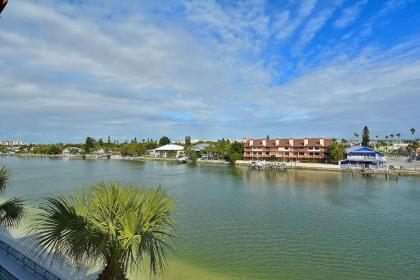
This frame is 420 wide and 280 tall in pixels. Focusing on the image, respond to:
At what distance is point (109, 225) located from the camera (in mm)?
A: 7133

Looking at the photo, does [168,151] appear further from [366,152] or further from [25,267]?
[25,267]

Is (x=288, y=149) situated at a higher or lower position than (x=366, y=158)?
higher

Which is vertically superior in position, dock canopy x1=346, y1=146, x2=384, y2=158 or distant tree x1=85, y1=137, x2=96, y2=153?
distant tree x1=85, y1=137, x2=96, y2=153

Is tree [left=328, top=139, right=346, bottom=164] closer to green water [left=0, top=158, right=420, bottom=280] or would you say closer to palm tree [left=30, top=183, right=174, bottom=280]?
green water [left=0, top=158, right=420, bottom=280]

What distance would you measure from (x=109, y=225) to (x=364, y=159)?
268 feet

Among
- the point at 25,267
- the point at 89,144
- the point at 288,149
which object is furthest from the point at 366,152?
the point at 89,144

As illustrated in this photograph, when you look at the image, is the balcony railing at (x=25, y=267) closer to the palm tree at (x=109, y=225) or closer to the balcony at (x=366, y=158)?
the palm tree at (x=109, y=225)

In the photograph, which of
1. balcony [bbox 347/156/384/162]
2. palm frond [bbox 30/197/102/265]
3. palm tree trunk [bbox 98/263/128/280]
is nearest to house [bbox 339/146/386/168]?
balcony [bbox 347/156/384/162]

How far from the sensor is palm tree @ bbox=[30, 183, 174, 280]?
270 inches

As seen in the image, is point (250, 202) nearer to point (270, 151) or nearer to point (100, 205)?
point (100, 205)

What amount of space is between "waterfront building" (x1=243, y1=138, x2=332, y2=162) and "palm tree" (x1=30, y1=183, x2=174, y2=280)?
8787 centimetres

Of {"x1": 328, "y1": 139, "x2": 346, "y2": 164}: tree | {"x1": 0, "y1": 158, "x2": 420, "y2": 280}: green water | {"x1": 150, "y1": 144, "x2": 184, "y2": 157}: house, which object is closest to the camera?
{"x1": 0, "y1": 158, "x2": 420, "y2": 280}: green water

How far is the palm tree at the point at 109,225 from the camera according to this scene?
270 inches

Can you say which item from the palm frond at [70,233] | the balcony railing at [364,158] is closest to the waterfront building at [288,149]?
the balcony railing at [364,158]
